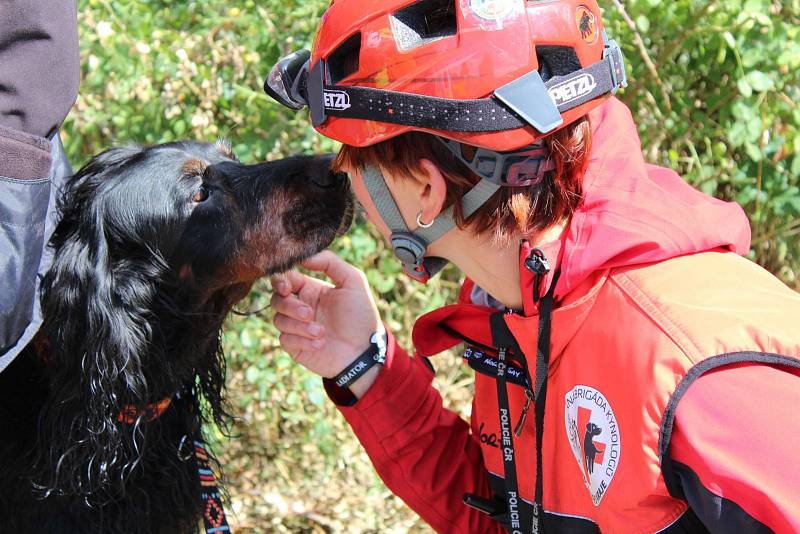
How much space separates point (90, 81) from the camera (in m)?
3.84

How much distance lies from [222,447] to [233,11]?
Answer: 1989 millimetres

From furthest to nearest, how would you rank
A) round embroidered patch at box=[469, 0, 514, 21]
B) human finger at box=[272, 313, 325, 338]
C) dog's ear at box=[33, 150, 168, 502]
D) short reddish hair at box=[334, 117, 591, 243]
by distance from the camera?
human finger at box=[272, 313, 325, 338] < dog's ear at box=[33, 150, 168, 502] < short reddish hair at box=[334, 117, 591, 243] < round embroidered patch at box=[469, 0, 514, 21]

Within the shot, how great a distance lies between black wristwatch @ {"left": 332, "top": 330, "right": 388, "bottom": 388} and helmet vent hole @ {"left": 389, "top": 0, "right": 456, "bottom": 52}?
3.49 ft

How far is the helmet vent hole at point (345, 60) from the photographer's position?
201cm

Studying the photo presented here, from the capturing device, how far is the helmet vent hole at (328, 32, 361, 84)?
6.59ft

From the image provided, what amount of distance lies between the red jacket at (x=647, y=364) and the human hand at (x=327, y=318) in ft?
0.92

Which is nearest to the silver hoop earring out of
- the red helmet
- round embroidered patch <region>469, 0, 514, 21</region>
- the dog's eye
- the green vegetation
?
the red helmet

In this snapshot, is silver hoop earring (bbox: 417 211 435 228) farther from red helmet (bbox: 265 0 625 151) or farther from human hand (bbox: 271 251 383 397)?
human hand (bbox: 271 251 383 397)

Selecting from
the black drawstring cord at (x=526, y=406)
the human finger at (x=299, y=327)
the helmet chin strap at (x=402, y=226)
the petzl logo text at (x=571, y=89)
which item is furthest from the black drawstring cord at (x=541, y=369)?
the human finger at (x=299, y=327)

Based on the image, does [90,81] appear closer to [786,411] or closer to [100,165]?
[100,165]

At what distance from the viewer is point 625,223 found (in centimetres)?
193

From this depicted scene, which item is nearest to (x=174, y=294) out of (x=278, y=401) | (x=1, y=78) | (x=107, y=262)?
(x=107, y=262)

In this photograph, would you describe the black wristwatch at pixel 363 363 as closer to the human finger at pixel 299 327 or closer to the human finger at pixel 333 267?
the human finger at pixel 299 327

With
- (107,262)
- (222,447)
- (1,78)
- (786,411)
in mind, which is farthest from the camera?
(222,447)
